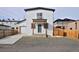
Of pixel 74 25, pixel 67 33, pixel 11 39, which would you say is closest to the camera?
pixel 74 25

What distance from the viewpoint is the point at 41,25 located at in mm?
8148

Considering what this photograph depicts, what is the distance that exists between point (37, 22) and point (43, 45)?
727mm

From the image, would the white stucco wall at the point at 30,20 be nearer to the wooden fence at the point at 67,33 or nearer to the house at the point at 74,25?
the wooden fence at the point at 67,33

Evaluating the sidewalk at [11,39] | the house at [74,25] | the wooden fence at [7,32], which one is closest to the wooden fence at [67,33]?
the house at [74,25]

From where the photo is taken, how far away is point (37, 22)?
8.08 m

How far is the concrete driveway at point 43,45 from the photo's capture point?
7.54m

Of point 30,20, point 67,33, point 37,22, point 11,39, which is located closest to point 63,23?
point 67,33

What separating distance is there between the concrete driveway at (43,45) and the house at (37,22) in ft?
0.68

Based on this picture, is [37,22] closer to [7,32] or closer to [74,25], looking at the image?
[7,32]

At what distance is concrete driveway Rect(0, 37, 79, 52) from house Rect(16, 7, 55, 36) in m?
0.21
